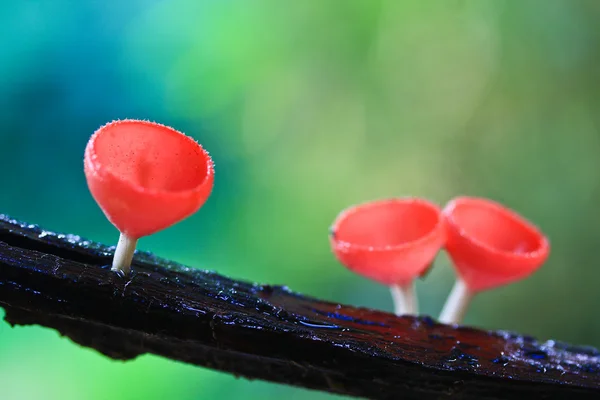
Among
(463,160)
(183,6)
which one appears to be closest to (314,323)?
(463,160)

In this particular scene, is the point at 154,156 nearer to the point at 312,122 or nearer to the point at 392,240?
the point at 392,240

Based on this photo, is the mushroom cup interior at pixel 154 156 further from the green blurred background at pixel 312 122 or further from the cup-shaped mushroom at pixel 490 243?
the green blurred background at pixel 312 122

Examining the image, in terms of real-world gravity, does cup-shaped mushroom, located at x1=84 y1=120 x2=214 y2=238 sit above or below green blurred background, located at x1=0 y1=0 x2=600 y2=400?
below

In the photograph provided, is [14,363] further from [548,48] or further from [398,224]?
[548,48]

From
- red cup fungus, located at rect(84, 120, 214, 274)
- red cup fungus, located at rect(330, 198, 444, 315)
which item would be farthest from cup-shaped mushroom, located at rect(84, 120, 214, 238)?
red cup fungus, located at rect(330, 198, 444, 315)

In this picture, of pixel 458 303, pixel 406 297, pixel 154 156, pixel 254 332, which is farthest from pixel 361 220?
pixel 154 156

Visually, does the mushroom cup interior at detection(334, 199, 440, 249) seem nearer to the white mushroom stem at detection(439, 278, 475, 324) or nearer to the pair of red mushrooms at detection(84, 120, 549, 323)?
the pair of red mushrooms at detection(84, 120, 549, 323)
